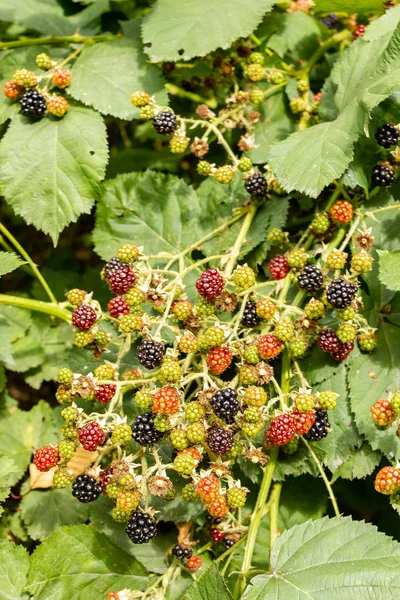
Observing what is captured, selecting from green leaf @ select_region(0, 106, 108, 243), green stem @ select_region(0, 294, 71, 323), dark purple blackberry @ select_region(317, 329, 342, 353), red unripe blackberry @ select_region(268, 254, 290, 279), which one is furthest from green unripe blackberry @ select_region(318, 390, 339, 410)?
green leaf @ select_region(0, 106, 108, 243)

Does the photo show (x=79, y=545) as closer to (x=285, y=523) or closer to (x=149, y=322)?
(x=285, y=523)

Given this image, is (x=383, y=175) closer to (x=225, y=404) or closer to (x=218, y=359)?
(x=218, y=359)

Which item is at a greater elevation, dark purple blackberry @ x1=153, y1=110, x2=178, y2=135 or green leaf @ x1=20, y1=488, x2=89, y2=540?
dark purple blackberry @ x1=153, y1=110, x2=178, y2=135

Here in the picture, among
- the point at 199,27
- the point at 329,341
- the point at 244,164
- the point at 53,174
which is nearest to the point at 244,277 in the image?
the point at 329,341

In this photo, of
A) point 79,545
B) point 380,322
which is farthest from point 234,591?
point 380,322

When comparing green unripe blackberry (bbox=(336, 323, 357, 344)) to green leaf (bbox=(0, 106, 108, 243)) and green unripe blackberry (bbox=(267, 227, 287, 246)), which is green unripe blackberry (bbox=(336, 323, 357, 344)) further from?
green leaf (bbox=(0, 106, 108, 243))

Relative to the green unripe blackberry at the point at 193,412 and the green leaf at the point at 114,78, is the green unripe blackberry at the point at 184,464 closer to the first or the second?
the green unripe blackberry at the point at 193,412
